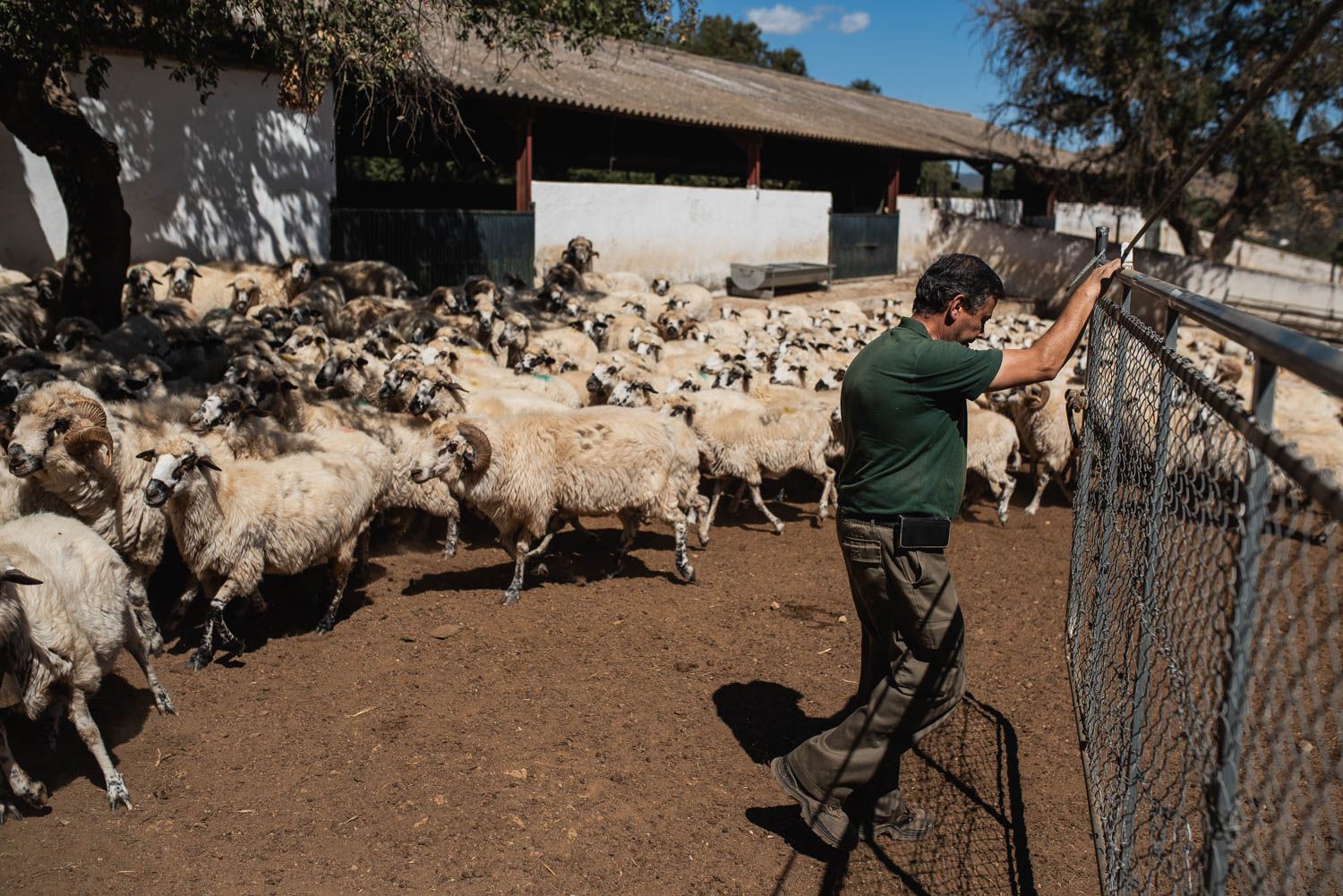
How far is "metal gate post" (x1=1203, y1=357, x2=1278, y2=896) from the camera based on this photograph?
1924 millimetres

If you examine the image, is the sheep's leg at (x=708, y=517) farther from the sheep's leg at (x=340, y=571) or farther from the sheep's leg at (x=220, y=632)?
the sheep's leg at (x=220, y=632)

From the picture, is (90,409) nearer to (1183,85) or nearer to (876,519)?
(876,519)

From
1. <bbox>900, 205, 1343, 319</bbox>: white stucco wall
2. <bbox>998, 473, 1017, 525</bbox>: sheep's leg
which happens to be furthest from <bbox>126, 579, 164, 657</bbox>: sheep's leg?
<bbox>900, 205, 1343, 319</bbox>: white stucco wall

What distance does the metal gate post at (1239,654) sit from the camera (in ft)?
6.31

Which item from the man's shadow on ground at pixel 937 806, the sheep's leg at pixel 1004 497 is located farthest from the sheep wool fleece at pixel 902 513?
the sheep's leg at pixel 1004 497

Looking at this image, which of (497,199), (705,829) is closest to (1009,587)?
(705,829)

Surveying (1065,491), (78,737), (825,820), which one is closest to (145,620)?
(78,737)

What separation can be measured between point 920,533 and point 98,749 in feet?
12.5

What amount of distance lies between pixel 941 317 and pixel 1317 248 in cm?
7158

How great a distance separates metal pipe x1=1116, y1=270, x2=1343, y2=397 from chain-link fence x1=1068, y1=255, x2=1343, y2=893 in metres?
0.06

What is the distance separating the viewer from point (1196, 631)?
2684mm

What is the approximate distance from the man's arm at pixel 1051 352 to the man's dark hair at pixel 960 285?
266 millimetres

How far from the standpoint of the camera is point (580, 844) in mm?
4227

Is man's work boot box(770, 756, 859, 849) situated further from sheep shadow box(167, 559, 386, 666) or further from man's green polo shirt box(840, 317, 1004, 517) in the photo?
sheep shadow box(167, 559, 386, 666)
